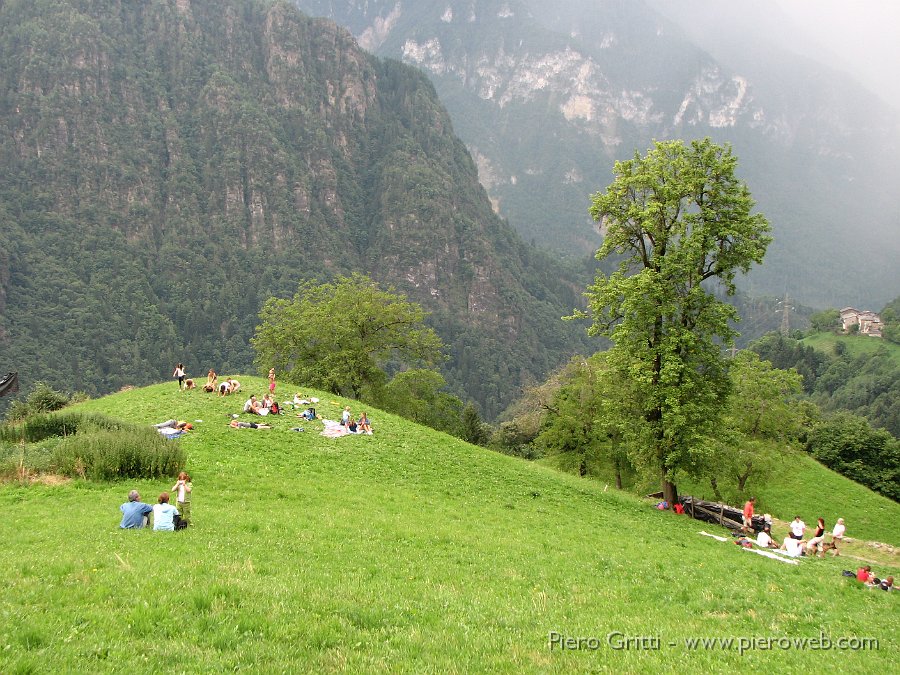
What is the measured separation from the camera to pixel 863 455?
71250mm

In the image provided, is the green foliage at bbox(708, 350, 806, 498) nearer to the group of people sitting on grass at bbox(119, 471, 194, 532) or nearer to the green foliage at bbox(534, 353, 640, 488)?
the green foliage at bbox(534, 353, 640, 488)

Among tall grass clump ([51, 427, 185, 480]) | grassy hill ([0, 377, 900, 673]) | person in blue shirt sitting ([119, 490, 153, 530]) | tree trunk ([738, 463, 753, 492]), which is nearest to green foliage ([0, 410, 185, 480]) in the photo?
tall grass clump ([51, 427, 185, 480])

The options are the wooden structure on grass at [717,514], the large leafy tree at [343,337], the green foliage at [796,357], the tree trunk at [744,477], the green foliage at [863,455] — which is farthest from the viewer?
the green foliage at [796,357]

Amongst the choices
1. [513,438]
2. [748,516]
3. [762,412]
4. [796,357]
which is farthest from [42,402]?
[796,357]

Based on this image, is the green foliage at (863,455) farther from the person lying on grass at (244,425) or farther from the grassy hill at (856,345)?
the grassy hill at (856,345)

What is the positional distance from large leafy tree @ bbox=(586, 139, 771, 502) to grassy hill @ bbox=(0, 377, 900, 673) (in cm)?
535

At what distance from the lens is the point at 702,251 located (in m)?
29.0

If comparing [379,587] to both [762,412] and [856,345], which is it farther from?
[856,345]

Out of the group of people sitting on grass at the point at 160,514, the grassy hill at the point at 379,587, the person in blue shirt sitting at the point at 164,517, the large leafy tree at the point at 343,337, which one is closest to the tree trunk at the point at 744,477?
the grassy hill at the point at 379,587

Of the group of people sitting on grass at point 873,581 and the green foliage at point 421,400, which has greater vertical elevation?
the group of people sitting on grass at point 873,581

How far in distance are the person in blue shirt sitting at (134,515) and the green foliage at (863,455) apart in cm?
7377

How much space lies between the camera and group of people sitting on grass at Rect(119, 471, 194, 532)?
1574 cm

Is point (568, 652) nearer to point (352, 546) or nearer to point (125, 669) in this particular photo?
point (125, 669)

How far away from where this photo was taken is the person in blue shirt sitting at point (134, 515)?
15.8m
